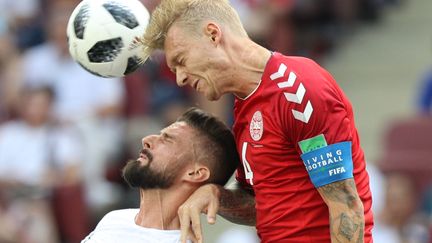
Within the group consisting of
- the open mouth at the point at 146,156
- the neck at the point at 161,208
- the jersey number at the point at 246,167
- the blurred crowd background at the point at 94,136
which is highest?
the jersey number at the point at 246,167

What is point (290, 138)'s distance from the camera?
5102 mm

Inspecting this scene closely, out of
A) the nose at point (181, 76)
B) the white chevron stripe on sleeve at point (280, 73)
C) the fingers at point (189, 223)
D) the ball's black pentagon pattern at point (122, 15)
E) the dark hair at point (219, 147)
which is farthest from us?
the ball's black pentagon pattern at point (122, 15)

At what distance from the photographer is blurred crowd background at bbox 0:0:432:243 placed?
934 centimetres

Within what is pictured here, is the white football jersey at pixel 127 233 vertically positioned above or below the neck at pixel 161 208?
below

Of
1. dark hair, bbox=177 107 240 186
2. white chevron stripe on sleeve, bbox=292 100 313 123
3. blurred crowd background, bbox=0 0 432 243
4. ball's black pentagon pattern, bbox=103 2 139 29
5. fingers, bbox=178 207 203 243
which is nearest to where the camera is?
white chevron stripe on sleeve, bbox=292 100 313 123

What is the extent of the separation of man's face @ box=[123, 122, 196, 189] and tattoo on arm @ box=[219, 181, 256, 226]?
0.24m

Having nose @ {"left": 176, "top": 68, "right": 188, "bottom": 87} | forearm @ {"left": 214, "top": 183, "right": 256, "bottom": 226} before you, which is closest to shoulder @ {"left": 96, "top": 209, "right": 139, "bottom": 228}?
forearm @ {"left": 214, "top": 183, "right": 256, "bottom": 226}

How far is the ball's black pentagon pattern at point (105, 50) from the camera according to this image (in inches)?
224

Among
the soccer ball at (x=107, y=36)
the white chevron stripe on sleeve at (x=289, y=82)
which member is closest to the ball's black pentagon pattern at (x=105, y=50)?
the soccer ball at (x=107, y=36)

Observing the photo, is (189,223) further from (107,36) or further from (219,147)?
(107,36)

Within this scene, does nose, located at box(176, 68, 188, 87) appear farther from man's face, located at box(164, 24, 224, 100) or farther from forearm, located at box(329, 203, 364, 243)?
forearm, located at box(329, 203, 364, 243)

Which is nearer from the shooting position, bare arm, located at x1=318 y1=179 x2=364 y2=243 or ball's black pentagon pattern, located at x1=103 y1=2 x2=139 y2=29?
bare arm, located at x1=318 y1=179 x2=364 y2=243

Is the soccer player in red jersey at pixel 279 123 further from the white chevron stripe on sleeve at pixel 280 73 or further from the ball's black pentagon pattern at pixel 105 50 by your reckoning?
the ball's black pentagon pattern at pixel 105 50

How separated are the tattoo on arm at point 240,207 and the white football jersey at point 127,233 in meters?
0.27
